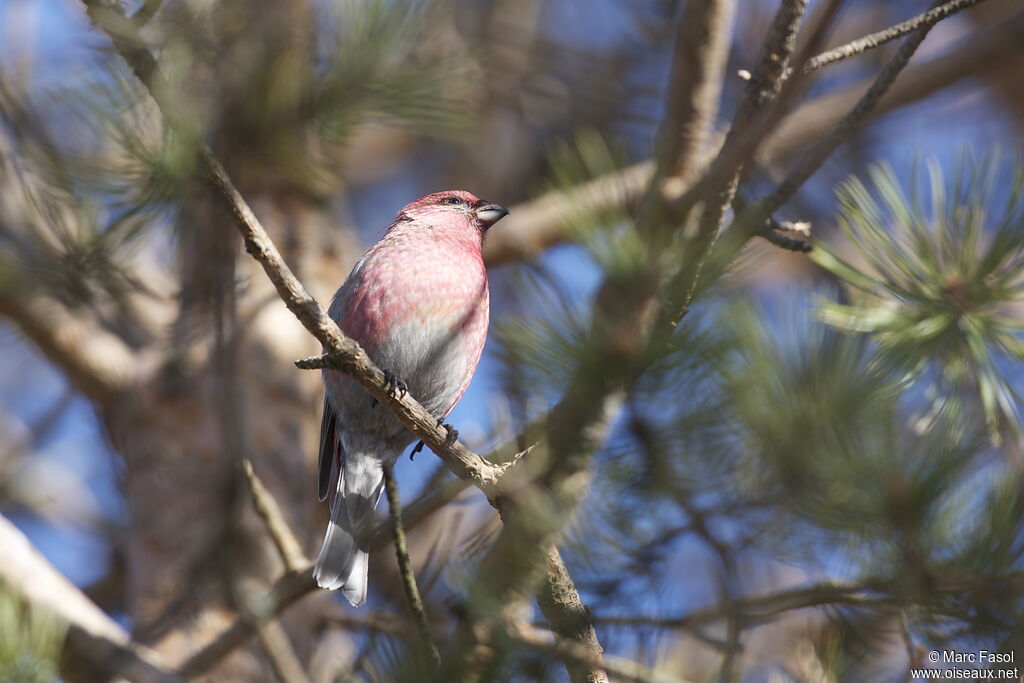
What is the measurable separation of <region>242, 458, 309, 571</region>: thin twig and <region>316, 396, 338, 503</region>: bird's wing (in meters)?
0.57

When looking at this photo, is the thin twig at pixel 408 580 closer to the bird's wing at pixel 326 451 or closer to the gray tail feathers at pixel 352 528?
the gray tail feathers at pixel 352 528

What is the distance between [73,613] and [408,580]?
4.87 feet

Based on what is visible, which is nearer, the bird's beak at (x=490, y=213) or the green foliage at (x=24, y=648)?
the green foliage at (x=24, y=648)

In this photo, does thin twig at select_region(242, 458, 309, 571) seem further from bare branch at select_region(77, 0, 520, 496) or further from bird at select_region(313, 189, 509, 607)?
bare branch at select_region(77, 0, 520, 496)

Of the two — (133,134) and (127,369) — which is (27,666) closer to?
(133,134)

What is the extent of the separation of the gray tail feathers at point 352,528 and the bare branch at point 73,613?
621 mm

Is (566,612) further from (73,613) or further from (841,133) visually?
(73,613)

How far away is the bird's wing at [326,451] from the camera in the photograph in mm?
3859

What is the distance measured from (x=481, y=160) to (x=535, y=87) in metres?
0.80

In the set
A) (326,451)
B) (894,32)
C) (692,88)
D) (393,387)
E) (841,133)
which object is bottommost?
(393,387)

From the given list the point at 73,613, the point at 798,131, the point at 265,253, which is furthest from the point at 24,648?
the point at 798,131

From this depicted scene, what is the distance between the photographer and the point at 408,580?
2.49m

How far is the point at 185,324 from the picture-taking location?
176 inches

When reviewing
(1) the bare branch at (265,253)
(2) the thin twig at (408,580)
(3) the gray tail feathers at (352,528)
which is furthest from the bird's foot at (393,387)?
(3) the gray tail feathers at (352,528)
